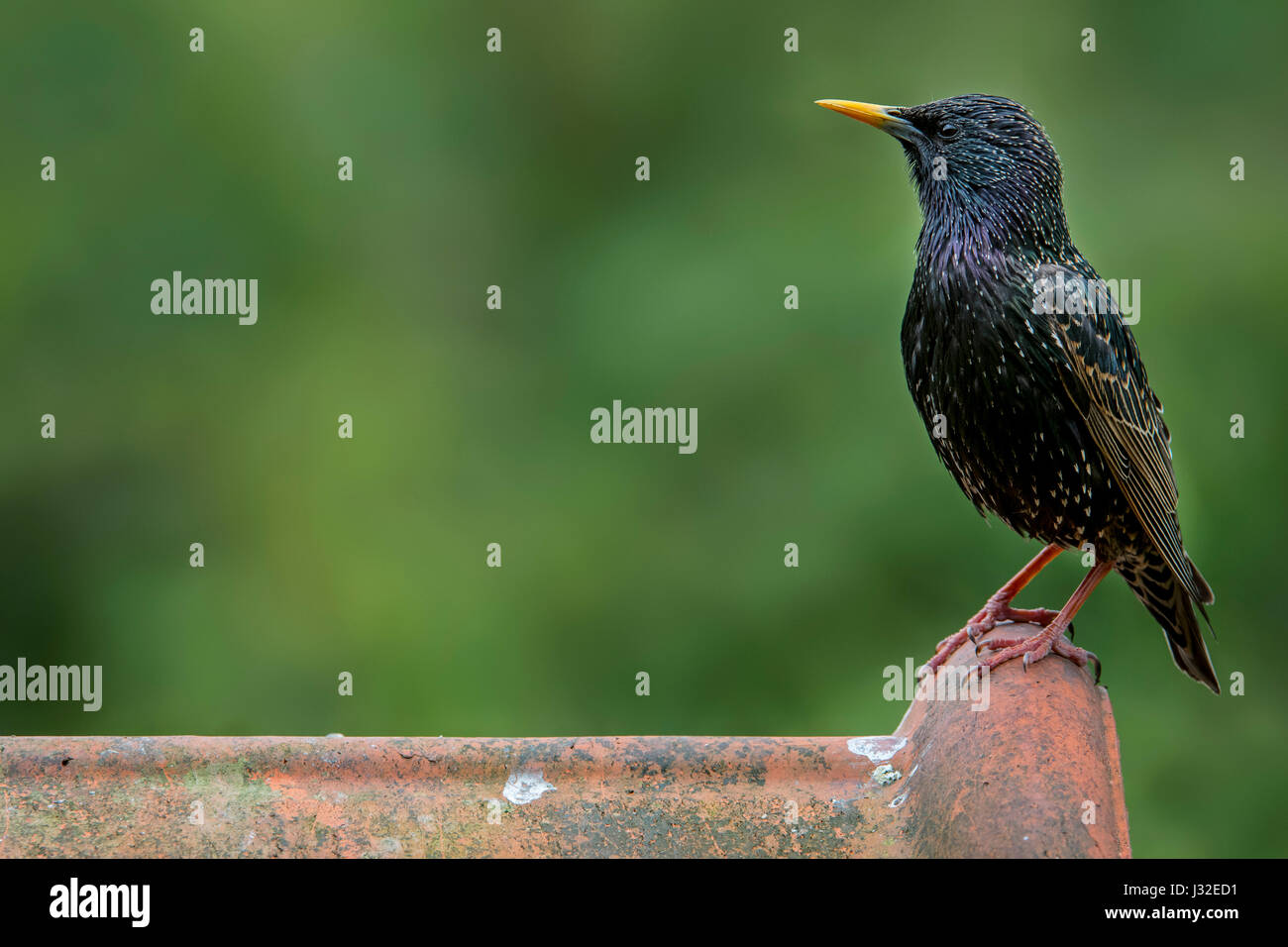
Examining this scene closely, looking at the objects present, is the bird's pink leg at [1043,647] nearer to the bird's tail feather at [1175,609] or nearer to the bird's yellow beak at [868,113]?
the bird's tail feather at [1175,609]

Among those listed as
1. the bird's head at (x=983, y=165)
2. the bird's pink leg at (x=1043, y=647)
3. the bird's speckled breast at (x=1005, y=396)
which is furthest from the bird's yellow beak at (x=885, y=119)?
the bird's pink leg at (x=1043, y=647)

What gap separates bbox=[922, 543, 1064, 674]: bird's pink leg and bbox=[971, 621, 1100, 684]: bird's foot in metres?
0.13

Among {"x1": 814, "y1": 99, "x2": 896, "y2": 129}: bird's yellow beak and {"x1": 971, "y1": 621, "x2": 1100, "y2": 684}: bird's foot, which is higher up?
{"x1": 814, "y1": 99, "x2": 896, "y2": 129}: bird's yellow beak

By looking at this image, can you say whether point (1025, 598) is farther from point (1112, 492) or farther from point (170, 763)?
point (170, 763)

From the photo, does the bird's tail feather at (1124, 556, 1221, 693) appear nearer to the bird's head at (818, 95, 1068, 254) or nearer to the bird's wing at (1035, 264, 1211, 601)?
the bird's wing at (1035, 264, 1211, 601)

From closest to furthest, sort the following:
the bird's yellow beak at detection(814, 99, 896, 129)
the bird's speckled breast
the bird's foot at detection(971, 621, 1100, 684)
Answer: the bird's foot at detection(971, 621, 1100, 684) < the bird's speckled breast < the bird's yellow beak at detection(814, 99, 896, 129)

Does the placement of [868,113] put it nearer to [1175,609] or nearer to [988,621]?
[988,621]

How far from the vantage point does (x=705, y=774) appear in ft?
8.73

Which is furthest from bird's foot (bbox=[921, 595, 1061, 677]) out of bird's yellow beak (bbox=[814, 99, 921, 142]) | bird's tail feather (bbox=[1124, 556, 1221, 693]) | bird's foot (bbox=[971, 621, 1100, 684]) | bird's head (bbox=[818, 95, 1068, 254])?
bird's yellow beak (bbox=[814, 99, 921, 142])

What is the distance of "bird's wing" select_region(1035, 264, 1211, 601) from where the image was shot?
3186mm

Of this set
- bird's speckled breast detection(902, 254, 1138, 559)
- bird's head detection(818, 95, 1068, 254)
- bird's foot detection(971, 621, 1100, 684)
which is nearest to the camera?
bird's foot detection(971, 621, 1100, 684)

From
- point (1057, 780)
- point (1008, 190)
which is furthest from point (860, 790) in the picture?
point (1008, 190)

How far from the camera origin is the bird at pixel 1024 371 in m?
3.16

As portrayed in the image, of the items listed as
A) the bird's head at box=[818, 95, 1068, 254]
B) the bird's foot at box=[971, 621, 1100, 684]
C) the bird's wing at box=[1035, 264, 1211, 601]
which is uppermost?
the bird's head at box=[818, 95, 1068, 254]
